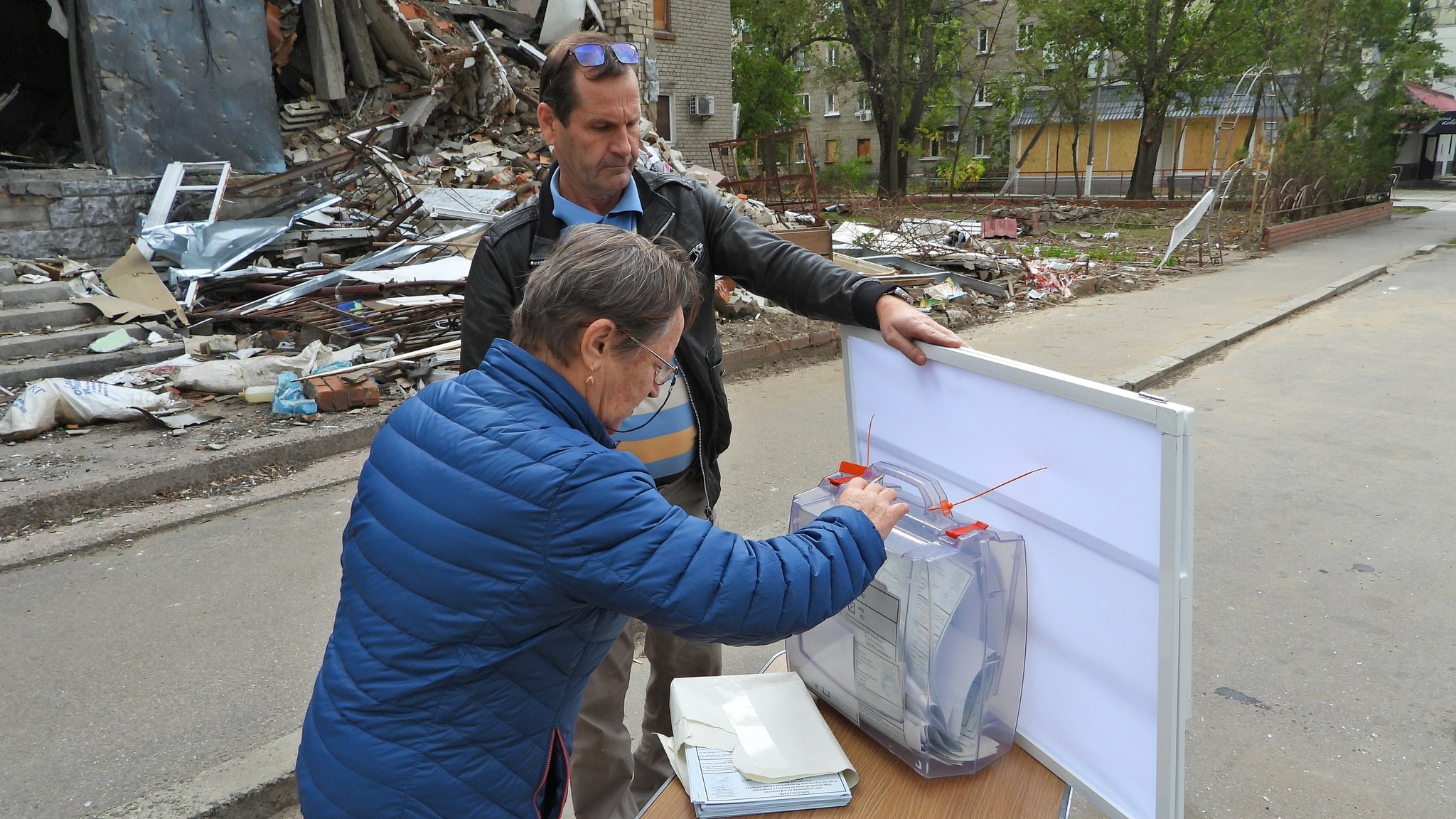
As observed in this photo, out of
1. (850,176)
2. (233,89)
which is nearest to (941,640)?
(233,89)

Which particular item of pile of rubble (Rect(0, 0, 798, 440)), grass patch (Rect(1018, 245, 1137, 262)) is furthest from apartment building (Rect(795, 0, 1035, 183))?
pile of rubble (Rect(0, 0, 798, 440))

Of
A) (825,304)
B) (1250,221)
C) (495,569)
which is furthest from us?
(1250,221)

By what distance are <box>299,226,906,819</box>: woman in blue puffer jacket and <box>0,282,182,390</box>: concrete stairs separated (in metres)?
6.77

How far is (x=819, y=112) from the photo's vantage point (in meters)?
48.8

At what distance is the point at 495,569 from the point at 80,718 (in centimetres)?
274

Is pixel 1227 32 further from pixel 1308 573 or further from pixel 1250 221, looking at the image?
pixel 1308 573

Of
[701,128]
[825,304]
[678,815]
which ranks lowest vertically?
[678,815]

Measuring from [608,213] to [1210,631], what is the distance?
9.85 ft

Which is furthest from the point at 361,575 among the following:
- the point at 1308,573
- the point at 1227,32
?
the point at 1227,32

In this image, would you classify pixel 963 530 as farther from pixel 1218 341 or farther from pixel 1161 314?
pixel 1161 314

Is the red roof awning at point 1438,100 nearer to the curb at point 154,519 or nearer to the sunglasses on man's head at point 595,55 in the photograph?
A: the curb at point 154,519

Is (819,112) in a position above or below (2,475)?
above

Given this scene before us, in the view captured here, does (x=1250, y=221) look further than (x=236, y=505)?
Yes

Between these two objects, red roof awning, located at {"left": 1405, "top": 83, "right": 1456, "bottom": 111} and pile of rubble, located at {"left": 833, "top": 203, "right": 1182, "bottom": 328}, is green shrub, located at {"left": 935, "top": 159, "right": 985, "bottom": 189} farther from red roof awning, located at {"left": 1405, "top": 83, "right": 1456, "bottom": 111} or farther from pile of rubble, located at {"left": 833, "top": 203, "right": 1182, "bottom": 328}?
pile of rubble, located at {"left": 833, "top": 203, "right": 1182, "bottom": 328}
